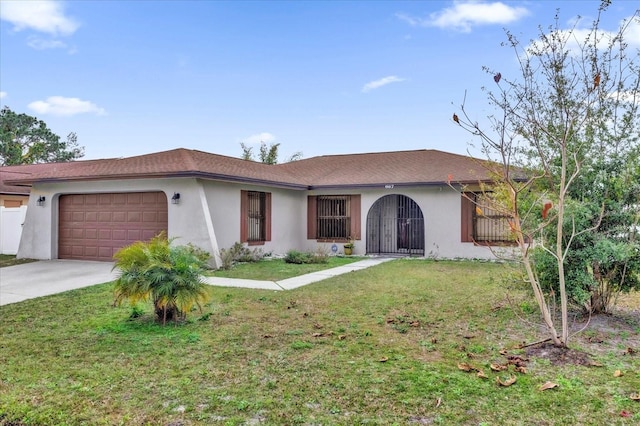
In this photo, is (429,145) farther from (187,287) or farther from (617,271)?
(187,287)

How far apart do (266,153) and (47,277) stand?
88.7 feet

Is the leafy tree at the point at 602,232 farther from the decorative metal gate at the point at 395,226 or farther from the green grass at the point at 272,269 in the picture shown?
the decorative metal gate at the point at 395,226

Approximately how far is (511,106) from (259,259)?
9.99 metres

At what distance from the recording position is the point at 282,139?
1416 inches

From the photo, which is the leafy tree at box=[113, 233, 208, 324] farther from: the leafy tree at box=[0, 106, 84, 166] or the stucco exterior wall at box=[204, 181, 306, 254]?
the leafy tree at box=[0, 106, 84, 166]

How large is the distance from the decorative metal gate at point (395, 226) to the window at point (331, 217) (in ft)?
6.17

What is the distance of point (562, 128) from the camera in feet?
16.3

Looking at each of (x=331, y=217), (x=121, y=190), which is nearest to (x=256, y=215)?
(x=331, y=217)

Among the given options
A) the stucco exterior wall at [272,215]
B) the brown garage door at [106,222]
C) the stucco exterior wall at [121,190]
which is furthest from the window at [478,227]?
the brown garage door at [106,222]

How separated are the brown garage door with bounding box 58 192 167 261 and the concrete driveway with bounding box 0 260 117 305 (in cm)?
60

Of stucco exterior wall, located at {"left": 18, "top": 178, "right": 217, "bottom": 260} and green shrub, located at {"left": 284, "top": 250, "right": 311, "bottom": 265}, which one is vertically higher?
stucco exterior wall, located at {"left": 18, "top": 178, "right": 217, "bottom": 260}

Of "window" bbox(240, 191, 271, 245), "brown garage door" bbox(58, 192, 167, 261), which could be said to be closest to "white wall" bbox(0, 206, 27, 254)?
"brown garage door" bbox(58, 192, 167, 261)

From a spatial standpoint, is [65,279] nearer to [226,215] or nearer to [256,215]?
[226,215]

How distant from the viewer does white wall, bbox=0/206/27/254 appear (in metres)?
16.5
